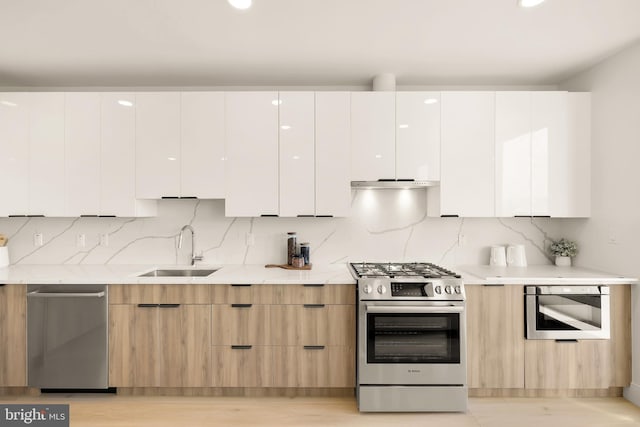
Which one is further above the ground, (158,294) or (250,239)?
(250,239)

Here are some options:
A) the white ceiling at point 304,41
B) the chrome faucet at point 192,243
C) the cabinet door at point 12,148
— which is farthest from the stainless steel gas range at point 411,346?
the cabinet door at point 12,148

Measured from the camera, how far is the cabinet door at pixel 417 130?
3125 millimetres

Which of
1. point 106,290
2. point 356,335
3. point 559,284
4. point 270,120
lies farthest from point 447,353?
point 106,290

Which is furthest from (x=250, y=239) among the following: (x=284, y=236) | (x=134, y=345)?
(x=134, y=345)

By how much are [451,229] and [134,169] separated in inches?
111

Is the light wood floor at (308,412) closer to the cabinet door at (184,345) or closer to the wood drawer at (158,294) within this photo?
the cabinet door at (184,345)

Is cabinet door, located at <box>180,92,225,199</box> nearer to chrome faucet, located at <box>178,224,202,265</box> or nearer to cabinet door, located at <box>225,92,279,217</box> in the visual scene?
cabinet door, located at <box>225,92,279,217</box>

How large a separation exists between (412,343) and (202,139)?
2261 millimetres

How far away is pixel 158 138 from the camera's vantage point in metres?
3.12

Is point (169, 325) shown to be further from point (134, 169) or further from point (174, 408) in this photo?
point (134, 169)

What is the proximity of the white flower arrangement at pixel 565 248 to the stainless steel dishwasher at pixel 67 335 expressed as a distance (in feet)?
12.2

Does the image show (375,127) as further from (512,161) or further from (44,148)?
(44,148)

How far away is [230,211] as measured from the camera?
10.2ft

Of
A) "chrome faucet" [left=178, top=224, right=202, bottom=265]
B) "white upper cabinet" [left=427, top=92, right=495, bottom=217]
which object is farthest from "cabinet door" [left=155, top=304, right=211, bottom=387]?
"white upper cabinet" [left=427, top=92, right=495, bottom=217]
